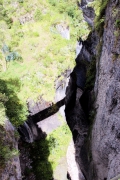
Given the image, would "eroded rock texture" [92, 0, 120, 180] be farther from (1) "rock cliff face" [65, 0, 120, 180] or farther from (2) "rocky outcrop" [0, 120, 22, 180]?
(2) "rocky outcrop" [0, 120, 22, 180]

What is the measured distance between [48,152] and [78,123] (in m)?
4.94

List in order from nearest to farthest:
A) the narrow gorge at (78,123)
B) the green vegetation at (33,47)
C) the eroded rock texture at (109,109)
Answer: the eroded rock texture at (109,109) → the narrow gorge at (78,123) → the green vegetation at (33,47)

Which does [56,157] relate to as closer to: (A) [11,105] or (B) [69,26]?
(A) [11,105]

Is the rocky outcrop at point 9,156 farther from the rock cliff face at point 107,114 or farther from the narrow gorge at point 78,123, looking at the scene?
the rock cliff face at point 107,114

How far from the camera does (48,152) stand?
50.0ft

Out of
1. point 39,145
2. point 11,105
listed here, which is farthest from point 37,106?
point 39,145

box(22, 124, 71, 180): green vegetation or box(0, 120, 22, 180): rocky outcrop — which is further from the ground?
box(0, 120, 22, 180): rocky outcrop

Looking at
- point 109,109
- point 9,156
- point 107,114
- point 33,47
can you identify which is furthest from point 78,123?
point 9,156

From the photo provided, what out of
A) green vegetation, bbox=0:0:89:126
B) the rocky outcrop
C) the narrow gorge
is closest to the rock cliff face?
the narrow gorge

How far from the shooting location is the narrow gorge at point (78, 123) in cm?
918

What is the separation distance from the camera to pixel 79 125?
18.7 metres

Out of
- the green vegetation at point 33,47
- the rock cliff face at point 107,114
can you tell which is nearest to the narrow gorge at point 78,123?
the rock cliff face at point 107,114

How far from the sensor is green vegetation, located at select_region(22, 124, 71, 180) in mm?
14305

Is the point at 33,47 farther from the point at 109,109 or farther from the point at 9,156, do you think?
the point at 9,156
